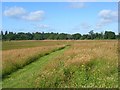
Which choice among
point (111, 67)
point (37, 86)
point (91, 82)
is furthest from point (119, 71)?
point (37, 86)

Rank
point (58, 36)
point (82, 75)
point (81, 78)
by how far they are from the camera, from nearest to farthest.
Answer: point (81, 78), point (82, 75), point (58, 36)

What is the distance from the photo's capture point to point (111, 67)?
50.1ft

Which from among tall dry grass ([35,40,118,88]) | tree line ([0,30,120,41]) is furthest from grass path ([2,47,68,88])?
tree line ([0,30,120,41])

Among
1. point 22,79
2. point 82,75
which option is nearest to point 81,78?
point 82,75

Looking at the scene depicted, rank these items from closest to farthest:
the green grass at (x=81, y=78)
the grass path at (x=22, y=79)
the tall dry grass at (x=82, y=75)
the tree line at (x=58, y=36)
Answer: the green grass at (x=81, y=78)
the tall dry grass at (x=82, y=75)
the grass path at (x=22, y=79)
the tree line at (x=58, y=36)

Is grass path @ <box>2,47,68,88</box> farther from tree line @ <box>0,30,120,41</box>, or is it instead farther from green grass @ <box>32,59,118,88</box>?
tree line @ <box>0,30,120,41</box>

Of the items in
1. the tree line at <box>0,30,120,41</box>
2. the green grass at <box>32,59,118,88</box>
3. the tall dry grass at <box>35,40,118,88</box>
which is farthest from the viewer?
the tree line at <box>0,30,120,41</box>

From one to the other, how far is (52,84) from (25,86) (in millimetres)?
1052

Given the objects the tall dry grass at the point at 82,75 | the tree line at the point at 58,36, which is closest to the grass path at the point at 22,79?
the tall dry grass at the point at 82,75

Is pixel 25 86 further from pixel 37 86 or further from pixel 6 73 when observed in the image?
pixel 6 73

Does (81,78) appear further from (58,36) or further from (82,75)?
(58,36)

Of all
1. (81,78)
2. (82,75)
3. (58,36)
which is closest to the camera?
(81,78)

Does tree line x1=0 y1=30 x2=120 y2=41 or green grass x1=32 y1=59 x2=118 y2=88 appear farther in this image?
tree line x1=0 y1=30 x2=120 y2=41

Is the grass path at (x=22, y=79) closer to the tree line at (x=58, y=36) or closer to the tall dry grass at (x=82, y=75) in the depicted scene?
the tall dry grass at (x=82, y=75)
